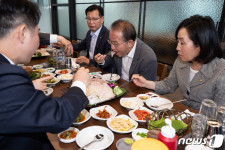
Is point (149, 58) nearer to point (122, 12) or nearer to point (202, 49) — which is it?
point (202, 49)

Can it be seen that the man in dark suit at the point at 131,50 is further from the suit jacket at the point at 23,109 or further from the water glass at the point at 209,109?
the suit jacket at the point at 23,109

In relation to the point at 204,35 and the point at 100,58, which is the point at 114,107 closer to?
the point at 204,35

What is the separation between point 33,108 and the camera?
0.81 m

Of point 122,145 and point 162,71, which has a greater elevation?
point 162,71

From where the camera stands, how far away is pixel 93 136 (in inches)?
44.6

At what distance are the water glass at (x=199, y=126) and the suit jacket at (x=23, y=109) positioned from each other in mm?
762

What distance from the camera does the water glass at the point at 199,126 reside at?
100 centimetres

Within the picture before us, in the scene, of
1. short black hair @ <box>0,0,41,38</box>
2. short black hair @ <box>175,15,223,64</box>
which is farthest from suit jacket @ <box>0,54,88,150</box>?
short black hair @ <box>175,15,223,64</box>

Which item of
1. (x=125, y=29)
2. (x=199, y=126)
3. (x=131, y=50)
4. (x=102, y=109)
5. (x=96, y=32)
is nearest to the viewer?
(x=199, y=126)

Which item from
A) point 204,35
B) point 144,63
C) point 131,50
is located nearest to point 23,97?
point 204,35

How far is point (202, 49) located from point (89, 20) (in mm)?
2478

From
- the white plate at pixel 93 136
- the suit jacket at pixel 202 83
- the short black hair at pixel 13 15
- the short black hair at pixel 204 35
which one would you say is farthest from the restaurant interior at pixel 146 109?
the short black hair at pixel 13 15

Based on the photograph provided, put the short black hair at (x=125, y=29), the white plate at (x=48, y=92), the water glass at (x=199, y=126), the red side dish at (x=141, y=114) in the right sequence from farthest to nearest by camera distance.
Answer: the short black hair at (x=125, y=29) < the white plate at (x=48, y=92) < the red side dish at (x=141, y=114) < the water glass at (x=199, y=126)

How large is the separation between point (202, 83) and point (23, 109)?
1679 millimetres
